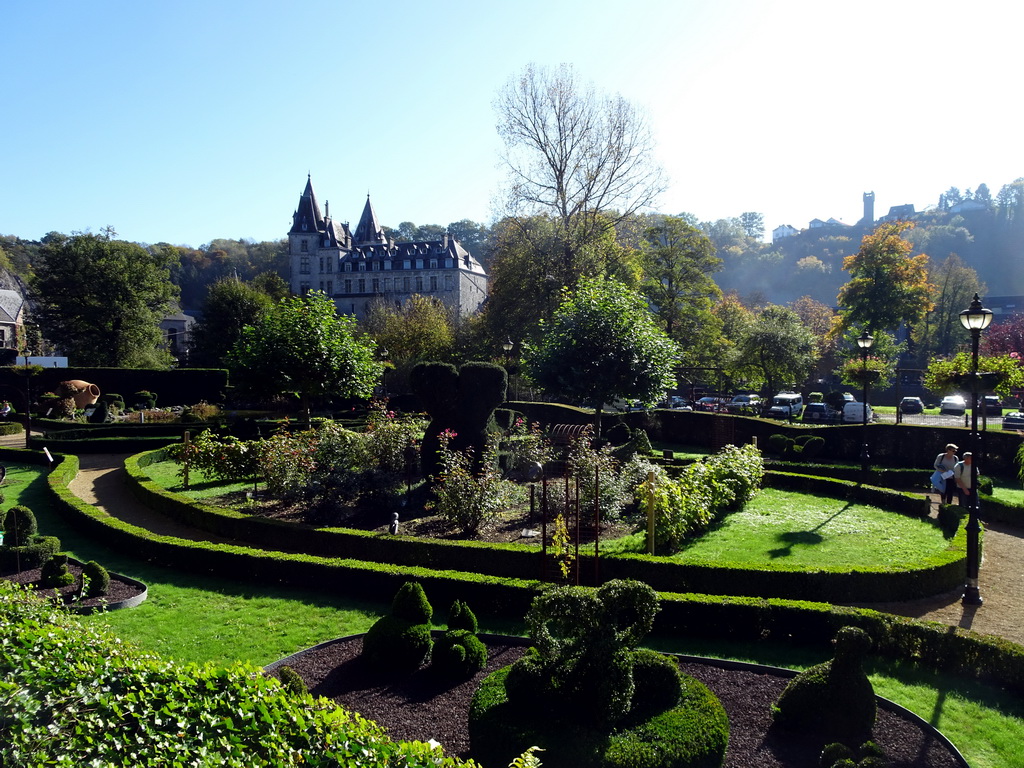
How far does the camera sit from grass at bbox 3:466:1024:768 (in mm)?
6551

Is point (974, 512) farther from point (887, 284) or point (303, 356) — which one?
point (887, 284)

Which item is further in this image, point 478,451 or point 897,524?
point 478,451

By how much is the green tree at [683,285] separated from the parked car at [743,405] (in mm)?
3839

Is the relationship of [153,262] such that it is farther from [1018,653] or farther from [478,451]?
[1018,653]

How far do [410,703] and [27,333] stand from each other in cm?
5777

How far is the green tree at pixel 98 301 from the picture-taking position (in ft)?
152

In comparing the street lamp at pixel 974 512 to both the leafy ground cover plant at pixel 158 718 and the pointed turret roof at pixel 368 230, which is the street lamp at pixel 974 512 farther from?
the pointed turret roof at pixel 368 230

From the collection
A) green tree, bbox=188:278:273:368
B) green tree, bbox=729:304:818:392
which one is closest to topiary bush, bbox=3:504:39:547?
green tree, bbox=729:304:818:392

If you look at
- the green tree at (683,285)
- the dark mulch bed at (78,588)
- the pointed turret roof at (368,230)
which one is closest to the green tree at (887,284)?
the green tree at (683,285)

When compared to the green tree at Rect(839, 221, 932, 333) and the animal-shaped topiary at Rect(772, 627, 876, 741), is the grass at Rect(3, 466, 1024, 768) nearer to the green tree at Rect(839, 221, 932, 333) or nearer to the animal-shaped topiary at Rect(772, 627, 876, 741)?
the animal-shaped topiary at Rect(772, 627, 876, 741)

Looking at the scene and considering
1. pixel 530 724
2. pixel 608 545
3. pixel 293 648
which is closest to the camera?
pixel 530 724

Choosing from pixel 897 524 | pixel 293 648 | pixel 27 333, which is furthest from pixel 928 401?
pixel 27 333

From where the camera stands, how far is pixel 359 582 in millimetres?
10211

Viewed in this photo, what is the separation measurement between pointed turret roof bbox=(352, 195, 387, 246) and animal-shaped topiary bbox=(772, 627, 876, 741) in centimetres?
8447
